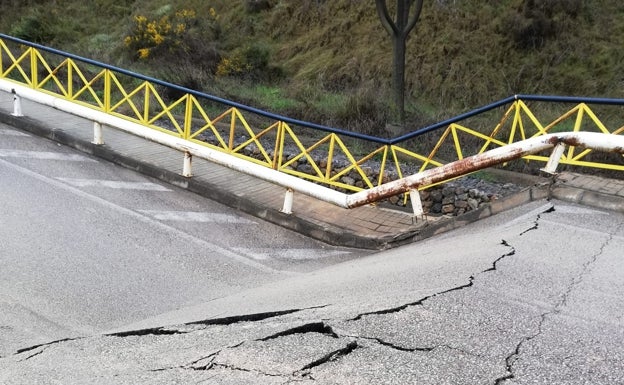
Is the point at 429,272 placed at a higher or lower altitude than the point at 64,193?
higher

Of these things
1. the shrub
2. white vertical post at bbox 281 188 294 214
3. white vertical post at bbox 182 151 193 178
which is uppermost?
the shrub

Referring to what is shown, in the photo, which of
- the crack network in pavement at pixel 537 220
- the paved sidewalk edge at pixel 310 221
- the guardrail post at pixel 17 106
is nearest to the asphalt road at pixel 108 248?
the paved sidewalk edge at pixel 310 221

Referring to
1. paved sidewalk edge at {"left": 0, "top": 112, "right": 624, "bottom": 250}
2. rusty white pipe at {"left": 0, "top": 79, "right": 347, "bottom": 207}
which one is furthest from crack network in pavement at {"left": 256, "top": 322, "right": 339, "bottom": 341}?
rusty white pipe at {"left": 0, "top": 79, "right": 347, "bottom": 207}

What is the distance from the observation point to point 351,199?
25.0 ft

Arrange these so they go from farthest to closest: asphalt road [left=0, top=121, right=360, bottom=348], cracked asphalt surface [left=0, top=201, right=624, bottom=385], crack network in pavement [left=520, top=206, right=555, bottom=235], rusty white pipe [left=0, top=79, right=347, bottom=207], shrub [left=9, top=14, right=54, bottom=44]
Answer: shrub [left=9, top=14, right=54, bottom=44] → rusty white pipe [left=0, top=79, right=347, bottom=207] → crack network in pavement [left=520, top=206, right=555, bottom=235] → asphalt road [left=0, top=121, right=360, bottom=348] → cracked asphalt surface [left=0, top=201, right=624, bottom=385]

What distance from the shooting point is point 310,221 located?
836 centimetres

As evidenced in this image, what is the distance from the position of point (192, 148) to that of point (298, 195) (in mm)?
1793

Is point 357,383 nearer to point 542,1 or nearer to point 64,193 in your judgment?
Answer: point 64,193

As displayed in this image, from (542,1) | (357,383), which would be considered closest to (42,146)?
(357,383)

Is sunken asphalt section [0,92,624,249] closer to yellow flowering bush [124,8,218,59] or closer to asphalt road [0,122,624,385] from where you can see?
asphalt road [0,122,624,385]

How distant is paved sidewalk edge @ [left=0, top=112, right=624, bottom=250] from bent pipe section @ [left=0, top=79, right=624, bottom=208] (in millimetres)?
430

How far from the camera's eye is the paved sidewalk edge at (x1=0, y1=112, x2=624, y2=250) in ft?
20.3

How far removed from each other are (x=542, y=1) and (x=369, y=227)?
14.6 meters

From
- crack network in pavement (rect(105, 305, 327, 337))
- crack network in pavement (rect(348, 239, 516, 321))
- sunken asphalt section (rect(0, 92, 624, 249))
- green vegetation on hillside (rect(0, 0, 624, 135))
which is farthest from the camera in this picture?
green vegetation on hillside (rect(0, 0, 624, 135))
